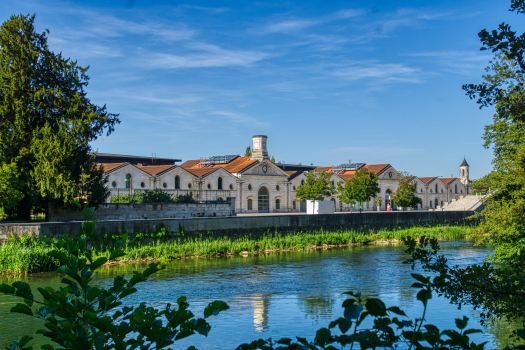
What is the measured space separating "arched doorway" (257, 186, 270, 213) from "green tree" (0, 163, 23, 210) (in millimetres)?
37570

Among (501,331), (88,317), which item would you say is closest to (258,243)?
(501,331)

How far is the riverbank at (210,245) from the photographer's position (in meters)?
18.9

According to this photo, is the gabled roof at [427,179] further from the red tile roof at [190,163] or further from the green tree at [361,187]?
the red tile roof at [190,163]

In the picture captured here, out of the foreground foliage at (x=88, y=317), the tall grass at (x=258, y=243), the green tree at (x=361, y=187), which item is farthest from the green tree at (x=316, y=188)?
the foreground foliage at (x=88, y=317)

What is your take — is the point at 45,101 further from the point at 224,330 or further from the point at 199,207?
the point at 224,330

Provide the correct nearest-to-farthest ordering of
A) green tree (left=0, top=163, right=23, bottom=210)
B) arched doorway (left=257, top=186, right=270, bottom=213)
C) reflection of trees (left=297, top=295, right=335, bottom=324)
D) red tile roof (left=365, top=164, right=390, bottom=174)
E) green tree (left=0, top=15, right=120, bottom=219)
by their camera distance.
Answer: reflection of trees (left=297, top=295, right=335, bottom=324), green tree (left=0, top=163, right=23, bottom=210), green tree (left=0, top=15, right=120, bottom=219), arched doorway (left=257, top=186, right=270, bottom=213), red tile roof (left=365, top=164, right=390, bottom=174)

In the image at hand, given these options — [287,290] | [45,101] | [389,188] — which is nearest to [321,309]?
[287,290]

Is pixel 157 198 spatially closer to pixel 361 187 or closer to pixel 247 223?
pixel 247 223

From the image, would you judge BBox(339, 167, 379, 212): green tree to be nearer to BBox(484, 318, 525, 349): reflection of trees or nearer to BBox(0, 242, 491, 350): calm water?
BBox(0, 242, 491, 350): calm water

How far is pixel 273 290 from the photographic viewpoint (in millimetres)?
15648

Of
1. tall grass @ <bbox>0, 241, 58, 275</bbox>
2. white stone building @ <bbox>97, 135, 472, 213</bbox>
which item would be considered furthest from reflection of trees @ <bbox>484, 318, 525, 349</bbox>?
white stone building @ <bbox>97, 135, 472, 213</bbox>

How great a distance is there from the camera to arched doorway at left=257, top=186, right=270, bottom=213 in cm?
6108

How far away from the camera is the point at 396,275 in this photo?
60.0ft

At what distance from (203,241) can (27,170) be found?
10.2 m
